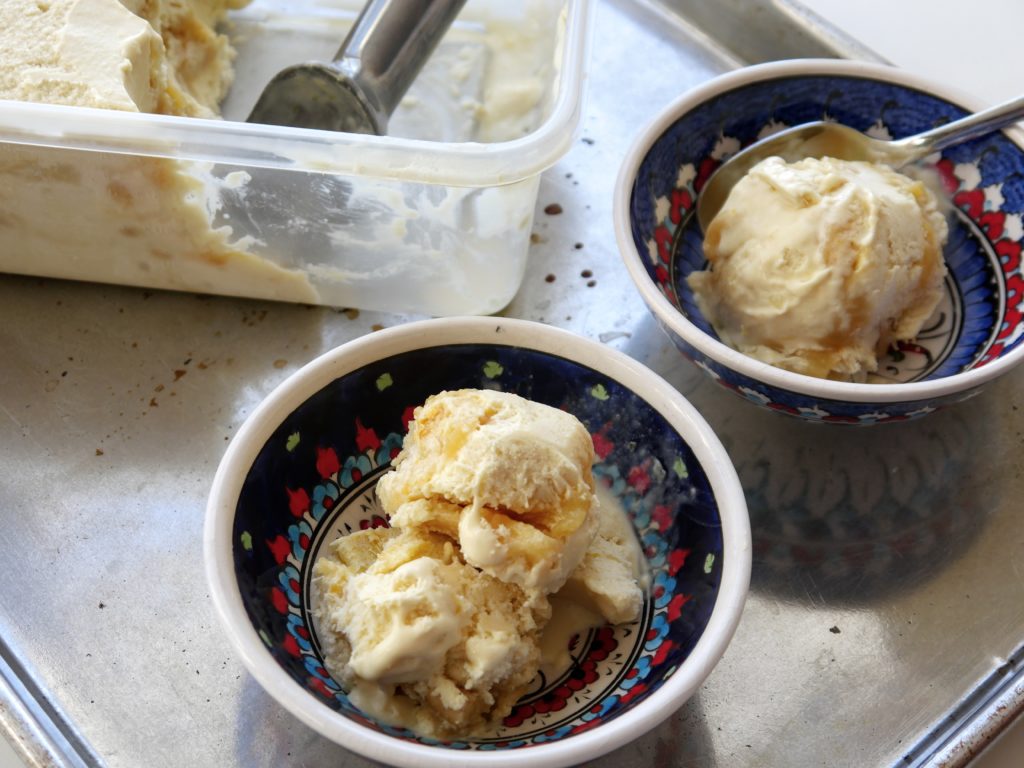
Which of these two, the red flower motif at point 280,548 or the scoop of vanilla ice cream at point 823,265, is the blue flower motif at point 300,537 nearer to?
the red flower motif at point 280,548

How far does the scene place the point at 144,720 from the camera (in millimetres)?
765

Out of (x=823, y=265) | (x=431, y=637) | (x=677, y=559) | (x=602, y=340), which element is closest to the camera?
(x=431, y=637)

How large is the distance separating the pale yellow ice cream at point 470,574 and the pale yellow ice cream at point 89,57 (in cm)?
47

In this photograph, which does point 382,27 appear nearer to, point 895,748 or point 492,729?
point 492,729

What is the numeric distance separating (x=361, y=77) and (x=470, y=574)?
24.0 inches

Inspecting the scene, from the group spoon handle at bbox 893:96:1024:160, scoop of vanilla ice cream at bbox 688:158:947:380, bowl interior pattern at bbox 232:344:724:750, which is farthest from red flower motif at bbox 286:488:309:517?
spoon handle at bbox 893:96:1024:160

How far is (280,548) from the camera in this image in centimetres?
74

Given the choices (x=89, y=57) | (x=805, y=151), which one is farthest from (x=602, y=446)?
(x=89, y=57)

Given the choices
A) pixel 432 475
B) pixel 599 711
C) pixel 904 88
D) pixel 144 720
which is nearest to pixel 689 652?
pixel 599 711

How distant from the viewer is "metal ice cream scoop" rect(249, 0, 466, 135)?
3.49 feet

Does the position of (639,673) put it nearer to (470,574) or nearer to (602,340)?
(470,574)

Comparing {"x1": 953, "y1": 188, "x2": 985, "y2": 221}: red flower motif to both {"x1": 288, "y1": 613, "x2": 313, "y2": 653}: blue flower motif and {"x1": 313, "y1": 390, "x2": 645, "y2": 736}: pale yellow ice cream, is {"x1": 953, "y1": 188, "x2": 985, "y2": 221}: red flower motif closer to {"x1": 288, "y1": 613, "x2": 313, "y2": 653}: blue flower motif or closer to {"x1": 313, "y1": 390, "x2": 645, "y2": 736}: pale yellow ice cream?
{"x1": 313, "y1": 390, "x2": 645, "y2": 736}: pale yellow ice cream

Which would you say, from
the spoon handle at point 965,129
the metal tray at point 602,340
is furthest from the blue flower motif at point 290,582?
the spoon handle at point 965,129

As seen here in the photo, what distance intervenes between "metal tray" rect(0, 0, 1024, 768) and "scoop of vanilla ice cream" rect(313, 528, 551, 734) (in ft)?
0.35
